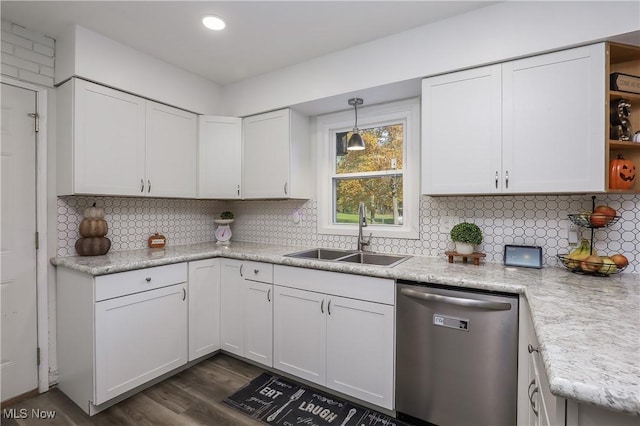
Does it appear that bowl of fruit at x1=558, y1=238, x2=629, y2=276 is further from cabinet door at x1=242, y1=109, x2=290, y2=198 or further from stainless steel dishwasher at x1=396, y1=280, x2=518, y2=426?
cabinet door at x1=242, y1=109, x2=290, y2=198

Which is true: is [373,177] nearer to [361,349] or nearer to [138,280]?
Answer: [361,349]

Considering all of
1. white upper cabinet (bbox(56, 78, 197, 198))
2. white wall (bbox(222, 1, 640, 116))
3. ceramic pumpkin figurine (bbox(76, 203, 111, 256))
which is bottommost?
ceramic pumpkin figurine (bbox(76, 203, 111, 256))

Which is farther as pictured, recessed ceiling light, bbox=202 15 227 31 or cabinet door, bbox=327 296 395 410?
recessed ceiling light, bbox=202 15 227 31

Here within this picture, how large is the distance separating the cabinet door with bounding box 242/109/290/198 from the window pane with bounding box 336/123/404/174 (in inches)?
20.9

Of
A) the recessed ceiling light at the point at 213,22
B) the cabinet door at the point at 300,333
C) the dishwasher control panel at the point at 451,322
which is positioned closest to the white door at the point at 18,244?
the recessed ceiling light at the point at 213,22

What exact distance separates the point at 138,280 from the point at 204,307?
0.62 m

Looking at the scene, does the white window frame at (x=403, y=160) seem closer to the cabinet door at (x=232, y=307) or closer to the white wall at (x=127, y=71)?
the cabinet door at (x=232, y=307)

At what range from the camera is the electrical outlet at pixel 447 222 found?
2.36 metres

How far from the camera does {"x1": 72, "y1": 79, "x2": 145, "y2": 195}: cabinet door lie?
7.19ft

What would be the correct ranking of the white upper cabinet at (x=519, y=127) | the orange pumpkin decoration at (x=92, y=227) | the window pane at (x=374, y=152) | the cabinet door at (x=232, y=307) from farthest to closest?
the window pane at (x=374, y=152), the cabinet door at (x=232, y=307), the orange pumpkin decoration at (x=92, y=227), the white upper cabinet at (x=519, y=127)

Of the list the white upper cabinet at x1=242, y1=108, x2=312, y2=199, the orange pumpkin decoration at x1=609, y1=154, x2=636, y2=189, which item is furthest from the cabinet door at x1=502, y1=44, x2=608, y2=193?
the white upper cabinet at x1=242, y1=108, x2=312, y2=199

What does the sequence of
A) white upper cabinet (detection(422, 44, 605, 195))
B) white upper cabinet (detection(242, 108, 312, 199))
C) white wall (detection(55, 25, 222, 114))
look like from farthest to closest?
white upper cabinet (detection(242, 108, 312, 199)) < white wall (detection(55, 25, 222, 114)) < white upper cabinet (detection(422, 44, 605, 195))

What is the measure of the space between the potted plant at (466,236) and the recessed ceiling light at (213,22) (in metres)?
2.12

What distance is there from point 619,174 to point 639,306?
842 millimetres
